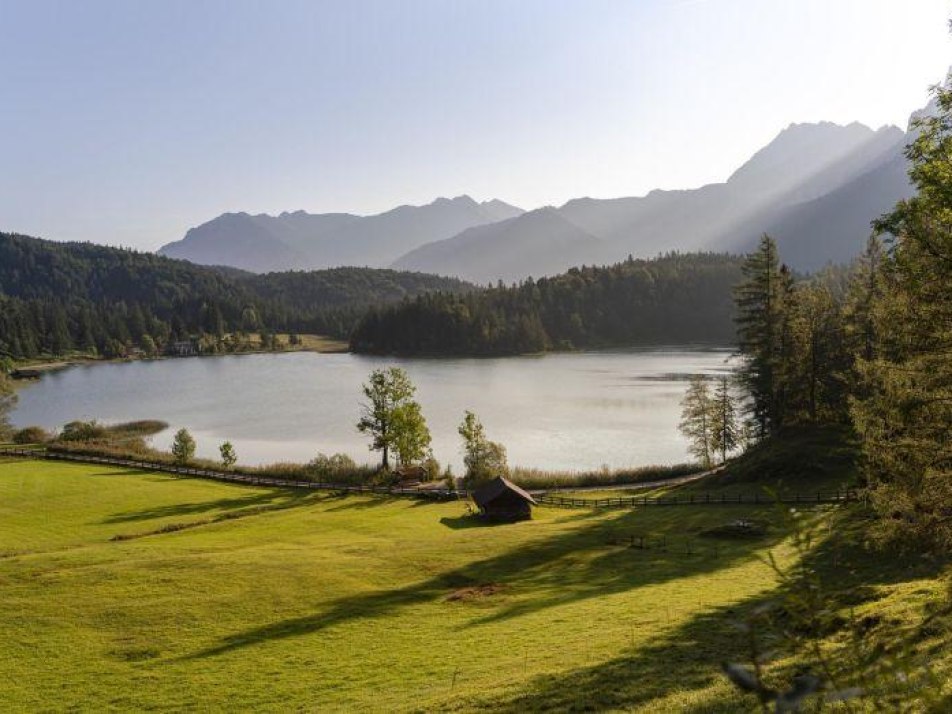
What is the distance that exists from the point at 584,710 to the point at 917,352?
1638 cm

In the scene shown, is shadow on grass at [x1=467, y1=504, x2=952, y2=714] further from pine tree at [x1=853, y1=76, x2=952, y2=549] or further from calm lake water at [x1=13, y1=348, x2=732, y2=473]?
calm lake water at [x1=13, y1=348, x2=732, y2=473]

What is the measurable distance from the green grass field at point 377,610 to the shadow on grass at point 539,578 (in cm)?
17

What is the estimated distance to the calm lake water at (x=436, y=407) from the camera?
308 feet

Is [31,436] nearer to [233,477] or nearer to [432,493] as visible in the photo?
[233,477]

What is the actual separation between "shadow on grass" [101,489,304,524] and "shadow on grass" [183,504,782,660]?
104 feet

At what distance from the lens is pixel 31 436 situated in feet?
333

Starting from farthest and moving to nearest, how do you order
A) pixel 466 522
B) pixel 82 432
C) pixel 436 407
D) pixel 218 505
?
pixel 436 407 → pixel 82 432 → pixel 218 505 → pixel 466 522

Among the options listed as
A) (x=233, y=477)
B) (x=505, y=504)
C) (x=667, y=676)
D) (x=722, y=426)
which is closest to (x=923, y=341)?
(x=667, y=676)

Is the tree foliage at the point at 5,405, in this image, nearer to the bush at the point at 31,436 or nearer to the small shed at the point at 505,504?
the bush at the point at 31,436

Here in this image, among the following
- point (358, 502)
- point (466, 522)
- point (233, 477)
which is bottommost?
point (466, 522)

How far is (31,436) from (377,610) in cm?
9177

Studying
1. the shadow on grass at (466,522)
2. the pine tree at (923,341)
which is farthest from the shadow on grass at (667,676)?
the shadow on grass at (466,522)

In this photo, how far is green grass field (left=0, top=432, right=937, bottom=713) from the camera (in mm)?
22109

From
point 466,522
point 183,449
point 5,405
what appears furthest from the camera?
point 5,405
